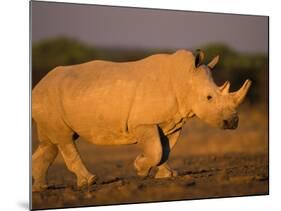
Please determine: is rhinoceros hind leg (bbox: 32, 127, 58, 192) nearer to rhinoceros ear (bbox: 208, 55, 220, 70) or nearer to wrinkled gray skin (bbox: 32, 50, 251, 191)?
wrinkled gray skin (bbox: 32, 50, 251, 191)

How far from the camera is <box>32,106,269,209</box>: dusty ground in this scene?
289 inches

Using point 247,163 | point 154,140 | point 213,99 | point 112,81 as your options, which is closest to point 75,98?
point 112,81

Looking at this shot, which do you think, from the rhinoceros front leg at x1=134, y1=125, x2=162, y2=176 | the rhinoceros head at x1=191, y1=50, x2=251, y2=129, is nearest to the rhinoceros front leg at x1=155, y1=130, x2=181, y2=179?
the rhinoceros front leg at x1=134, y1=125, x2=162, y2=176

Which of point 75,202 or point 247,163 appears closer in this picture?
point 75,202

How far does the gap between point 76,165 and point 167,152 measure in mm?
940

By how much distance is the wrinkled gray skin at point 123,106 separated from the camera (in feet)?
24.0

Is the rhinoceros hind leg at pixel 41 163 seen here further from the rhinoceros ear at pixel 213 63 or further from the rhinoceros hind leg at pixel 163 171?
the rhinoceros ear at pixel 213 63

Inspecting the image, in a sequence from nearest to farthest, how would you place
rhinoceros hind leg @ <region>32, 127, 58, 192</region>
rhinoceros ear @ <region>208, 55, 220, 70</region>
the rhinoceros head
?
rhinoceros hind leg @ <region>32, 127, 58, 192</region>, the rhinoceros head, rhinoceros ear @ <region>208, 55, 220, 70</region>

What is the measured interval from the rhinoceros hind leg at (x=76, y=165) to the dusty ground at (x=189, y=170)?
52 mm

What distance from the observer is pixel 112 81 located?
745 centimetres

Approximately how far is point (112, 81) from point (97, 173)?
34.5 inches

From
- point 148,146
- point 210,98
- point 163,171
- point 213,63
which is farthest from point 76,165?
point 213,63

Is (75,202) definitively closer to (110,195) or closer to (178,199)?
(110,195)

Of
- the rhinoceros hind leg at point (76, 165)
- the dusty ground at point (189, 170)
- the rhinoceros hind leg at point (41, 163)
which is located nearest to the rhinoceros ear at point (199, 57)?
the dusty ground at point (189, 170)
